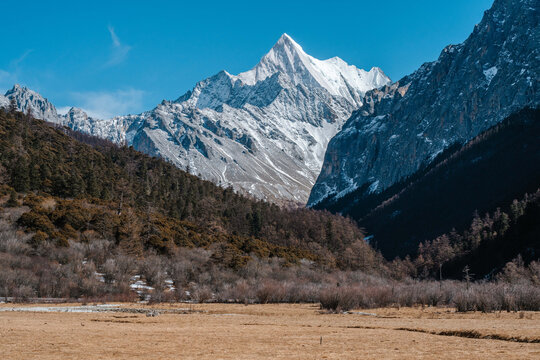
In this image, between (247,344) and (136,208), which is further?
(136,208)

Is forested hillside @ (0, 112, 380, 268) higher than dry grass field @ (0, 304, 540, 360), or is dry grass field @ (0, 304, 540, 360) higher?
forested hillside @ (0, 112, 380, 268)

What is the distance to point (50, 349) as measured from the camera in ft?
71.6

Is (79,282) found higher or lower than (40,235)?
lower

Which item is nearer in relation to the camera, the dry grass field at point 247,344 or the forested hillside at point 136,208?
the dry grass field at point 247,344

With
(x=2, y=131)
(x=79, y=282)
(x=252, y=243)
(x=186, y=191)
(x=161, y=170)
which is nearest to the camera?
(x=79, y=282)

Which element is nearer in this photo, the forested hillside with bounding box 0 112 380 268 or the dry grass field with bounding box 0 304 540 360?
the dry grass field with bounding box 0 304 540 360

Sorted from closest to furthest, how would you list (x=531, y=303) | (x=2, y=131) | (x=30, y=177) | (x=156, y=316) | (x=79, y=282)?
(x=156, y=316), (x=531, y=303), (x=79, y=282), (x=30, y=177), (x=2, y=131)

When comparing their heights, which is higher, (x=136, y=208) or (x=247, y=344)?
(x=136, y=208)

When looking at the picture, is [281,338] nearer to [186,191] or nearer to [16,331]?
[16,331]

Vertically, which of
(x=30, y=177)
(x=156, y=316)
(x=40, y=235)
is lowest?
(x=156, y=316)

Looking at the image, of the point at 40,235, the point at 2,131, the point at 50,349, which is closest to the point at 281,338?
the point at 50,349

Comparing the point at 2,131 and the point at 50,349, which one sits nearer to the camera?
the point at 50,349

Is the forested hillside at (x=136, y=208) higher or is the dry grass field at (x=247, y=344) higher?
the forested hillside at (x=136, y=208)

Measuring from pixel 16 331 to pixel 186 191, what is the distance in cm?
13629
